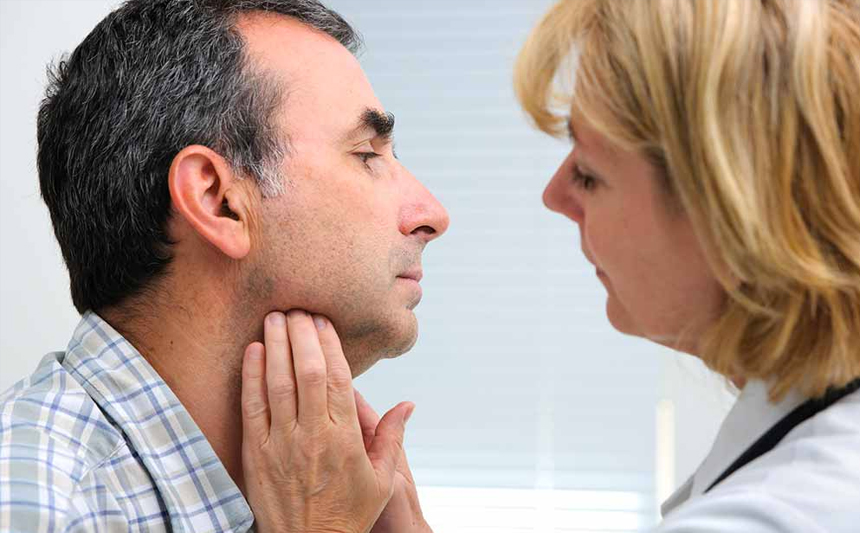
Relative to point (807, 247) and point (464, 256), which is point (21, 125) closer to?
point (464, 256)

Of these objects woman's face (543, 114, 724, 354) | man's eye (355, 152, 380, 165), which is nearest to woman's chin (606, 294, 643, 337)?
woman's face (543, 114, 724, 354)

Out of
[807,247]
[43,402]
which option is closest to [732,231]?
[807,247]

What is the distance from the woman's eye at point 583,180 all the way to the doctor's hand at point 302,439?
19.9 inches

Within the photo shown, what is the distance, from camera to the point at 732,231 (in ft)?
3.05

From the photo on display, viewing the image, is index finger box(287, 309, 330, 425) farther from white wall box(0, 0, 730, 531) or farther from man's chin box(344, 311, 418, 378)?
white wall box(0, 0, 730, 531)

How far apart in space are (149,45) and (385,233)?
0.43 m

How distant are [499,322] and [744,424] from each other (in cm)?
187

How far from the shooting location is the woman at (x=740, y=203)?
913mm

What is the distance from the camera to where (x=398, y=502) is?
5.38 ft

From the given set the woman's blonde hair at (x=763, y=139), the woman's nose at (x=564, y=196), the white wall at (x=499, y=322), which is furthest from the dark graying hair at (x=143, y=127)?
the white wall at (x=499, y=322)

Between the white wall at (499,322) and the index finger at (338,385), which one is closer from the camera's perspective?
the index finger at (338,385)

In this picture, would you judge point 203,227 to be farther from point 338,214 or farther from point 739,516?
point 739,516

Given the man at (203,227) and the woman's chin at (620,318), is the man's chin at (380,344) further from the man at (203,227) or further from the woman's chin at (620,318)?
the woman's chin at (620,318)

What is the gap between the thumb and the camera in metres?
1.54
